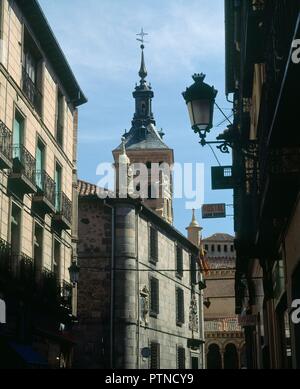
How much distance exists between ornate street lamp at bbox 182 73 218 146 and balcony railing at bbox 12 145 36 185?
9.69 metres

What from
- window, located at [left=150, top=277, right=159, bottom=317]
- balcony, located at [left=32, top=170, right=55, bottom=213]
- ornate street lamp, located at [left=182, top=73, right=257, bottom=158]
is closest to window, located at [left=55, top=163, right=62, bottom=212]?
balcony, located at [left=32, top=170, right=55, bottom=213]

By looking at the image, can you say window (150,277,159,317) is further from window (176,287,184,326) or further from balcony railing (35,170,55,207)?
balcony railing (35,170,55,207)

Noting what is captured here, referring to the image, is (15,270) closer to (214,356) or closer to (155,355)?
(155,355)

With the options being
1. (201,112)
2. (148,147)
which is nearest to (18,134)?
(201,112)

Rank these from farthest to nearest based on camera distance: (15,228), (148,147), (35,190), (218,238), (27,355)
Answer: (218,238) < (148,147) < (35,190) < (15,228) < (27,355)

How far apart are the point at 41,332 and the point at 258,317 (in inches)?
261

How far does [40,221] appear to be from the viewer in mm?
20906

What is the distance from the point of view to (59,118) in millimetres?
24328

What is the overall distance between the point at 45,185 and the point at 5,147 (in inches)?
145

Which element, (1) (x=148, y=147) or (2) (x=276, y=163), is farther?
(1) (x=148, y=147)

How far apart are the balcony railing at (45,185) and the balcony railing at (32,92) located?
203cm

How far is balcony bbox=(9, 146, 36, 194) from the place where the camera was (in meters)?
17.8

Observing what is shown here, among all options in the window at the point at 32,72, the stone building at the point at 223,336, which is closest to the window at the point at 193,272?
the stone building at the point at 223,336

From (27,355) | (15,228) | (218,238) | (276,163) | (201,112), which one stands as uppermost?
(218,238)
